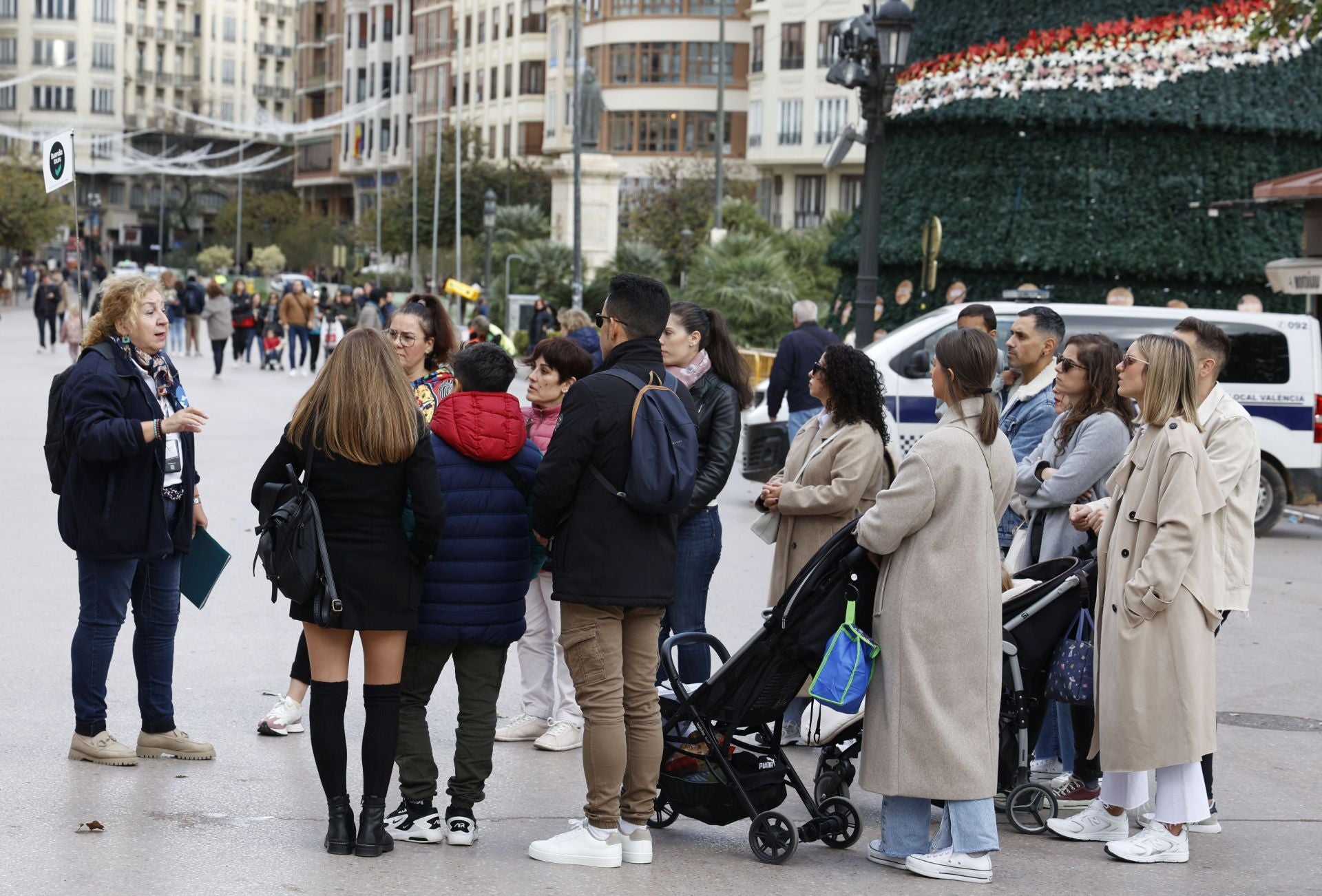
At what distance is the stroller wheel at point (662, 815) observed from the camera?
21.7 feet

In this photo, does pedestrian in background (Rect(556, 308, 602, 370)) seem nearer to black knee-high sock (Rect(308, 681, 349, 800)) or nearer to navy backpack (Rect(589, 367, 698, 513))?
navy backpack (Rect(589, 367, 698, 513))

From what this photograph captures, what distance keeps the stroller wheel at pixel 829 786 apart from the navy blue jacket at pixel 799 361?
8.58 meters

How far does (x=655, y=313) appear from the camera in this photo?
6.14 meters

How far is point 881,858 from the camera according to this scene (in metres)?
6.24

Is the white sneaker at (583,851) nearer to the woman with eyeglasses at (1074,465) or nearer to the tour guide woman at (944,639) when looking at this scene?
the tour guide woman at (944,639)

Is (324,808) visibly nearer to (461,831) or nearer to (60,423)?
(461,831)

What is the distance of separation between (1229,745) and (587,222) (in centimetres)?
4198

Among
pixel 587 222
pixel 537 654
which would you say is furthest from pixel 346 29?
pixel 537 654

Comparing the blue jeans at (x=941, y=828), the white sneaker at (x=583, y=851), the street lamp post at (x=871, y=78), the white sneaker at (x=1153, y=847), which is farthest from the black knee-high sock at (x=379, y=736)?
the street lamp post at (x=871, y=78)

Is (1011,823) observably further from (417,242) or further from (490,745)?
(417,242)

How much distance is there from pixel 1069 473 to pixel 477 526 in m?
2.60

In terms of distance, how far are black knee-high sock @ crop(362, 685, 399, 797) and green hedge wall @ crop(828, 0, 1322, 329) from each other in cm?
1853

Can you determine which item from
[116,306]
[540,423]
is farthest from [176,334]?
[116,306]

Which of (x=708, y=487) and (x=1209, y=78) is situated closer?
(x=708, y=487)
